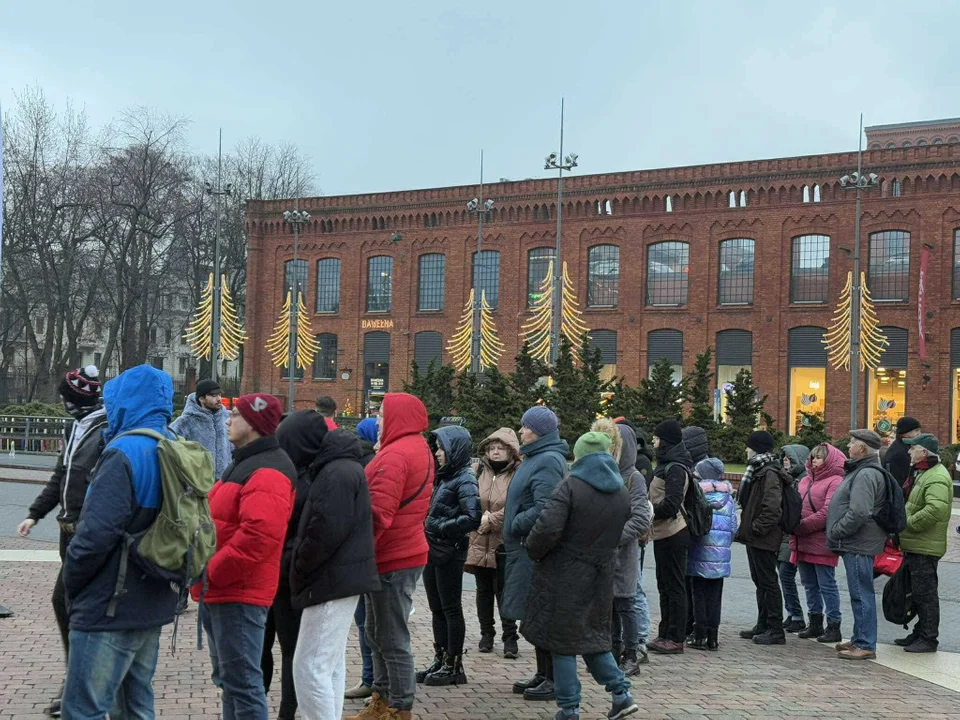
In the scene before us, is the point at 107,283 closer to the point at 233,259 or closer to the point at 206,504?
the point at 233,259

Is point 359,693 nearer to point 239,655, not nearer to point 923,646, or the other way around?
point 239,655

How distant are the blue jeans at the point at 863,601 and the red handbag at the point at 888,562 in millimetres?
443

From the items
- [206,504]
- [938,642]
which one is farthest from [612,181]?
[206,504]

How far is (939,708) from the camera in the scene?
25.4 ft

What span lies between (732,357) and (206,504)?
44173mm

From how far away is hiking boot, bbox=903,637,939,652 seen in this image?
9.73m

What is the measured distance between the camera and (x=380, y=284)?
2248 inches

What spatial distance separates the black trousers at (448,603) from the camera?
7.81 metres

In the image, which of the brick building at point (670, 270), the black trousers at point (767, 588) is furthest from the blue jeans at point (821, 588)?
the brick building at point (670, 270)

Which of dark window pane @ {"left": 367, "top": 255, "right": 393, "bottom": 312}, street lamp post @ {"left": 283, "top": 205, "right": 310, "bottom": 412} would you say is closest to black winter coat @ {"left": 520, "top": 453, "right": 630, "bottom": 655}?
street lamp post @ {"left": 283, "top": 205, "right": 310, "bottom": 412}

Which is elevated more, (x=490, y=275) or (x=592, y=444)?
(x=490, y=275)

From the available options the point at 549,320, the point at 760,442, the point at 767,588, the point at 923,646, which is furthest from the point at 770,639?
the point at 549,320

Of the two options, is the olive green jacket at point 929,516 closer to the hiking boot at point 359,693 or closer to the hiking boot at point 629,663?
the hiking boot at point 629,663

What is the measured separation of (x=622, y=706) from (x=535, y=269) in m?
45.8
